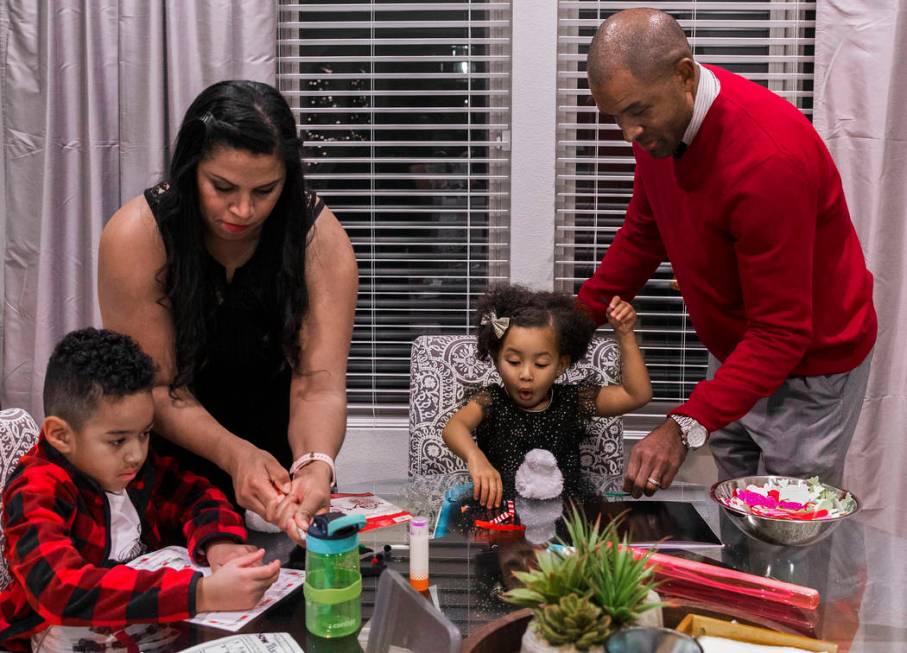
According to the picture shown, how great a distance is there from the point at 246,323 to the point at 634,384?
3.30 feet

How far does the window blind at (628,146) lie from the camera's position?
314cm

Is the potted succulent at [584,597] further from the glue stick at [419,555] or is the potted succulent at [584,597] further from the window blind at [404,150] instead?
the window blind at [404,150]

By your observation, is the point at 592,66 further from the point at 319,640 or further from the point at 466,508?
the point at 319,640

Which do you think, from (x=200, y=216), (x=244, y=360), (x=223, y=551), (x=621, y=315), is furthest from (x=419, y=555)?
(x=621, y=315)

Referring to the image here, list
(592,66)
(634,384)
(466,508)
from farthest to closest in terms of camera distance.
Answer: (634,384), (592,66), (466,508)

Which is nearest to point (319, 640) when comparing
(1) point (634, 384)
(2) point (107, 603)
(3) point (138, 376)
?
(2) point (107, 603)

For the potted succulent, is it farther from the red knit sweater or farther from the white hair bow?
the white hair bow

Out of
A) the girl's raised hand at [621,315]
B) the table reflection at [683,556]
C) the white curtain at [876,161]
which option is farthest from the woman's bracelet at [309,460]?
the white curtain at [876,161]

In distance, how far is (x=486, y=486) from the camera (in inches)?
79.4

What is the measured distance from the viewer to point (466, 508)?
1948mm

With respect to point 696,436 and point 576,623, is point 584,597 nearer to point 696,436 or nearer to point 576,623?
point 576,623

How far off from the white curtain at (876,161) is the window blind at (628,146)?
19 centimetres

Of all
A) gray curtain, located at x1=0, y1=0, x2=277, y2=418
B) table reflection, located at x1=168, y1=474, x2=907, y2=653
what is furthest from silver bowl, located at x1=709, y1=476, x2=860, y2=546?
gray curtain, located at x1=0, y1=0, x2=277, y2=418

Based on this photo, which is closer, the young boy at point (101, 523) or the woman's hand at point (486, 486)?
the young boy at point (101, 523)
